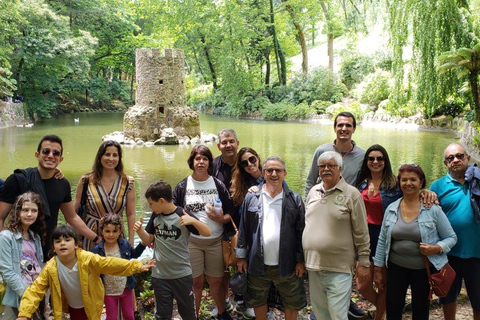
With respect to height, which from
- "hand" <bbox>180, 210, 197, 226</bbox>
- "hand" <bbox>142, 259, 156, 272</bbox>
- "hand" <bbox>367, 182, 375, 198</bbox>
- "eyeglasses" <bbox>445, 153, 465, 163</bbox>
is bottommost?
"hand" <bbox>142, 259, 156, 272</bbox>

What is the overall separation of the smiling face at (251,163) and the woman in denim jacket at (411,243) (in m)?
1.04

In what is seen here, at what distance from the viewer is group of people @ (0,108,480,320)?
2.90 meters

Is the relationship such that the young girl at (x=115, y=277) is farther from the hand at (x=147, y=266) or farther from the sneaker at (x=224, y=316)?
the sneaker at (x=224, y=316)

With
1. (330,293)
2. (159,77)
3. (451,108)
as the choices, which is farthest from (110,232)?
(451,108)

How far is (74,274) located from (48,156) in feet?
2.87

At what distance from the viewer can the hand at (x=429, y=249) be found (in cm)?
291

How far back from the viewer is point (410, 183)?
3.04 meters

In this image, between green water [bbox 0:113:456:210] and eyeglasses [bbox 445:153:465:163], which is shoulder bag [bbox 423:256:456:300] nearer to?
eyeglasses [bbox 445:153:465:163]

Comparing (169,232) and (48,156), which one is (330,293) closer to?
(169,232)

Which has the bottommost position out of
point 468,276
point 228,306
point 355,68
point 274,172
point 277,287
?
point 228,306

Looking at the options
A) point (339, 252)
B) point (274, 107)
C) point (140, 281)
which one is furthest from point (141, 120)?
point (339, 252)

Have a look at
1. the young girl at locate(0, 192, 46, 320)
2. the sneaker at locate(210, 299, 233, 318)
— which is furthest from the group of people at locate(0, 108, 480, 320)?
the sneaker at locate(210, 299, 233, 318)

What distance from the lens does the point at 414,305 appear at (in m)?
3.13

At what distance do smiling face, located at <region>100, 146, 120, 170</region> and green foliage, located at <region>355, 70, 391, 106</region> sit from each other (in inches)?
976
